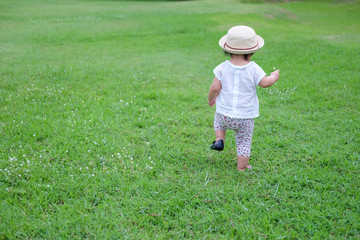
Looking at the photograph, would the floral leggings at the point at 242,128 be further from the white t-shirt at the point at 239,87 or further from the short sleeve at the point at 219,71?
the short sleeve at the point at 219,71

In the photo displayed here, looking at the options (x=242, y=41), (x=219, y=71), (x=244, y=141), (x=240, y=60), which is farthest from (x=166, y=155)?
(x=242, y=41)

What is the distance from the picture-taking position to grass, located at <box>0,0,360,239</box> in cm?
299

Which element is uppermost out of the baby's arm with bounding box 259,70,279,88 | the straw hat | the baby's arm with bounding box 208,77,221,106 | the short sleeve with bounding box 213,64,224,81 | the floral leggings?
the straw hat

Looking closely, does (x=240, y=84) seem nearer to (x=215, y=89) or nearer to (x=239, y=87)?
(x=239, y=87)

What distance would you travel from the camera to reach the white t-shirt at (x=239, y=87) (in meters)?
3.57

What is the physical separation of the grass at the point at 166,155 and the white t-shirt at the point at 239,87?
788 millimetres

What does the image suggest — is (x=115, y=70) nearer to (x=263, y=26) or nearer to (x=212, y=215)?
(x=212, y=215)

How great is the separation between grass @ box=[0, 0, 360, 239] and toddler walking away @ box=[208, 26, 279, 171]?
51cm

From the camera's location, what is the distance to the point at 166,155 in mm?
4184

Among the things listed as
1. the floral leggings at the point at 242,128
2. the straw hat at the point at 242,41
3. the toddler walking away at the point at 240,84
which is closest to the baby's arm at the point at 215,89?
the toddler walking away at the point at 240,84

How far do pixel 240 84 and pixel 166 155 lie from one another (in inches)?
55.4

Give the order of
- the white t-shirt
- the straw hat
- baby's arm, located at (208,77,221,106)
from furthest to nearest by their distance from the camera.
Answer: baby's arm, located at (208,77,221,106), the white t-shirt, the straw hat

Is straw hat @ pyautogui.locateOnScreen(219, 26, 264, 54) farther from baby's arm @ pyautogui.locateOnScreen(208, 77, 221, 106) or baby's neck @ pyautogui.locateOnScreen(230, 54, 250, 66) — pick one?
baby's arm @ pyautogui.locateOnScreen(208, 77, 221, 106)

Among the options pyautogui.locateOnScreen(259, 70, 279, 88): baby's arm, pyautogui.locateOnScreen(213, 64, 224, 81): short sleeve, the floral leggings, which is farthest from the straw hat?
the floral leggings
